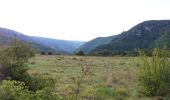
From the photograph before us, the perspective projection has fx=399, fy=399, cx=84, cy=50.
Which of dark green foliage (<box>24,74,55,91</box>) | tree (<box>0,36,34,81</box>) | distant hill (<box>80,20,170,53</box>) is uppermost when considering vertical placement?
distant hill (<box>80,20,170,53</box>)

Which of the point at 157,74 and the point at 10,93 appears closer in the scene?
the point at 10,93

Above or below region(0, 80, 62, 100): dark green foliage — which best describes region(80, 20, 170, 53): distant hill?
above

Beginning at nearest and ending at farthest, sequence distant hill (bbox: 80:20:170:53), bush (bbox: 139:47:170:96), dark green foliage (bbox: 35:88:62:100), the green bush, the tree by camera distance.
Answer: the green bush < dark green foliage (bbox: 35:88:62:100) < the tree < bush (bbox: 139:47:170:96) < distant hill (bbox: 80:20:170:53)

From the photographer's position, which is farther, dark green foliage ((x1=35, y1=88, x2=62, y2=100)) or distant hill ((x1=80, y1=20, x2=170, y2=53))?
distant hill ((x1=80, y1=20, x2=170, y2=53))

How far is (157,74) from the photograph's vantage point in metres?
17.1

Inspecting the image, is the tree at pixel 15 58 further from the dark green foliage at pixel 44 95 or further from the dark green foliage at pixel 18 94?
the dark green foliage at pixel 44 95

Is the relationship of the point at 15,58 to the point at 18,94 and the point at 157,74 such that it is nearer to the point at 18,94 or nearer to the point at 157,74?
the point at 18,94

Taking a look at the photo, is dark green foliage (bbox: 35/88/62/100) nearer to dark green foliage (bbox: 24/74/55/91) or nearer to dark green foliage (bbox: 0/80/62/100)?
dark green foliage (bbox: 0/80/62/100)

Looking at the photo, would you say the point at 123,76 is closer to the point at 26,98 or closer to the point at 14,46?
the point at 14,46

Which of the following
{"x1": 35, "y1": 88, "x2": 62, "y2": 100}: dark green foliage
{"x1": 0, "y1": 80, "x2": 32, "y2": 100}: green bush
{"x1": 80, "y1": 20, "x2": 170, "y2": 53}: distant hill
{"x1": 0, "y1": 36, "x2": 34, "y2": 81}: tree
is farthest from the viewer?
{"x1": 80, "y1": 20, "x2": 170, "y2": 53}: distant hill

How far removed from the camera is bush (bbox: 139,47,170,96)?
671 inches

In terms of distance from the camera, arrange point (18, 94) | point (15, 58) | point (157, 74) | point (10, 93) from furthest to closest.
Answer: point (157, 74)
point (15, 58)
point (18, 94)
point (10, 93)

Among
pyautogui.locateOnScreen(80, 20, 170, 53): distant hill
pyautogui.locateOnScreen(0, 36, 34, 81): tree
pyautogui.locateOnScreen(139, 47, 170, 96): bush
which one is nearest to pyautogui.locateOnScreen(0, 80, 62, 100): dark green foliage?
pyautogui.locateOnScreen(0, 36, 34, 81): tree

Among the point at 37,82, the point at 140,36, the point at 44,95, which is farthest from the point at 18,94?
the point at 140,36
